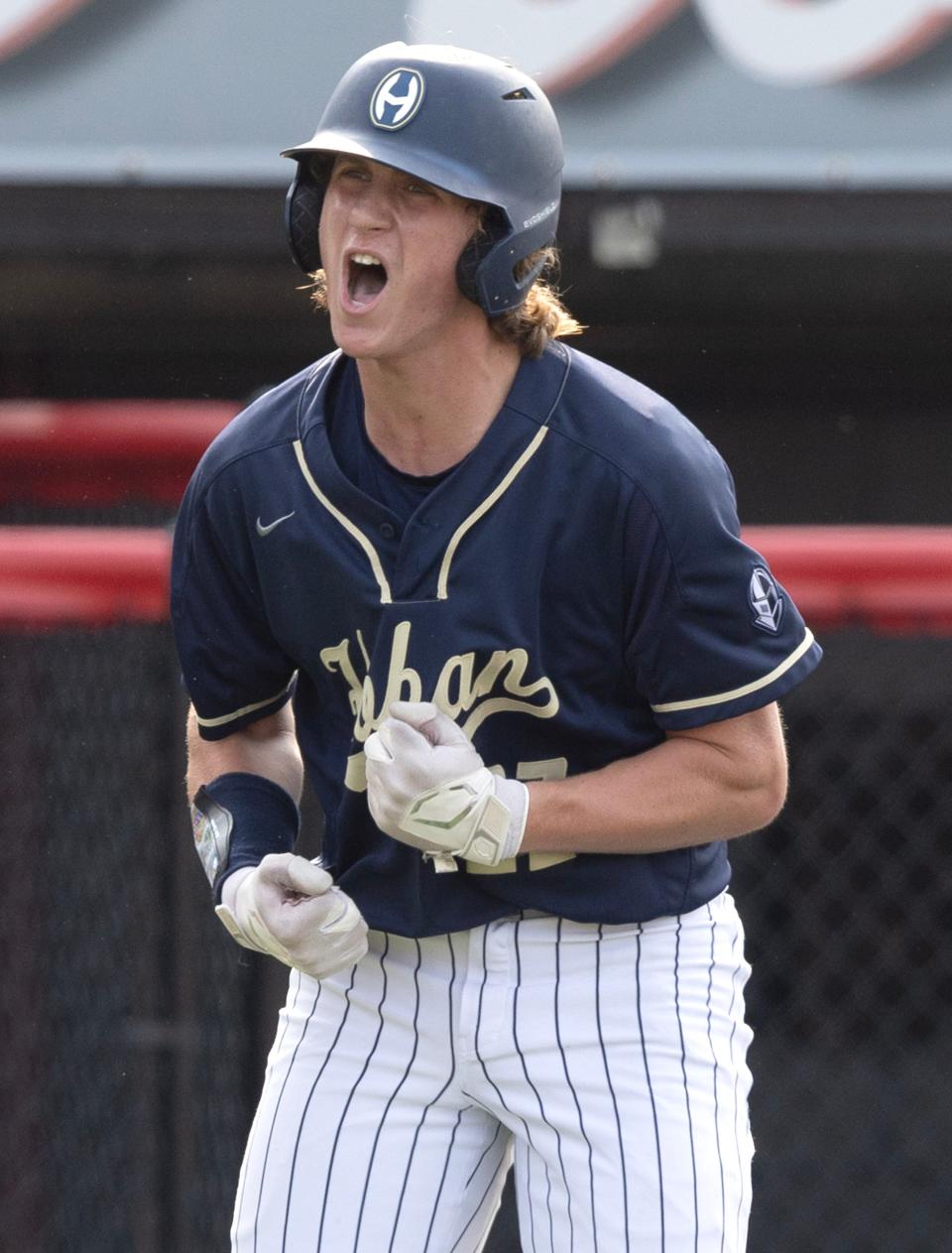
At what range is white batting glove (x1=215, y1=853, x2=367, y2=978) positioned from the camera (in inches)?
77.2

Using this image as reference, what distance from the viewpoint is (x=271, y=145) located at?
443cm

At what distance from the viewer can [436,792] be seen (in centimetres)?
188

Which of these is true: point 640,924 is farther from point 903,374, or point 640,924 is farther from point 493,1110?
point 903,374

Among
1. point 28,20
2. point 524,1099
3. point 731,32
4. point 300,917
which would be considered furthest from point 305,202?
point 28,20

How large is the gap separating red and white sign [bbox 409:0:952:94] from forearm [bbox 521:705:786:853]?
272 cm

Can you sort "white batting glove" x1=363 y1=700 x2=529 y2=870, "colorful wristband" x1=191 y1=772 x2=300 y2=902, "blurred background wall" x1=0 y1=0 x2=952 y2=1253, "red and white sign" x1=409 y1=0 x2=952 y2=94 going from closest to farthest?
"white batting glove" x1=363 y1=700 x2=529 y2=870 < "colorful wristband" x1=191 y1=772 x2=300 y2=902 < "blurred background wall" x1=0 y1=0 x2=952 y2=1253 < "red and white sign" x1=409 y1=0 x2=952 y2=94

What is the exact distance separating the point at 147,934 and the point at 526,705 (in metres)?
1.16

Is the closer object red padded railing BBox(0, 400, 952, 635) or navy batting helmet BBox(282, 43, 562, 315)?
navy batting helmet BBox(282, 43, 562, 315)

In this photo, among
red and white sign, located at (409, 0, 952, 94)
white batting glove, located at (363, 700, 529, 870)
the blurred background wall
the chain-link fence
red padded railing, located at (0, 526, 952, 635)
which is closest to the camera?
white batting glove, located at (363, 700, 529, 870)

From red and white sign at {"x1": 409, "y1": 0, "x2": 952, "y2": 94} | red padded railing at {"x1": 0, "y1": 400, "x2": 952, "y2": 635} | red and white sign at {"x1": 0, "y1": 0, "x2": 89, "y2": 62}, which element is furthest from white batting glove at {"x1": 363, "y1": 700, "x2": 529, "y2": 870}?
red and white sign at {"x1": 0, "y1": 0, "x2": 89, "y2": 62}

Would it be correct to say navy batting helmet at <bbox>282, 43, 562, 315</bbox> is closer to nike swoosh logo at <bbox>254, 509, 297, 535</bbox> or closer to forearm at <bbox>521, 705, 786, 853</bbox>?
nike swoosh logo at <bbox>254, 509, 297, 535</bbox>

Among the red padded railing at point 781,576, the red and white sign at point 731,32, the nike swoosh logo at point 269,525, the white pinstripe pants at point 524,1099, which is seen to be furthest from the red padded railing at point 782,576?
the red and white sign at point 731,32

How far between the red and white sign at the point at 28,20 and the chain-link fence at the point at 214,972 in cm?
180

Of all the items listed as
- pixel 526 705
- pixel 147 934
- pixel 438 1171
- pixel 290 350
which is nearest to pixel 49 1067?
pixel 147 934
